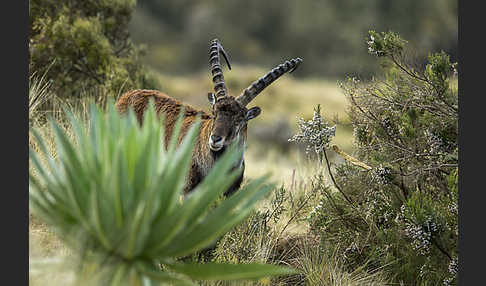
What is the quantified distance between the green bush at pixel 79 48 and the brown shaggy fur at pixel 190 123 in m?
2.04

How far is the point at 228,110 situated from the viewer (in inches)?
221

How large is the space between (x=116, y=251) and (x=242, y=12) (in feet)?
199

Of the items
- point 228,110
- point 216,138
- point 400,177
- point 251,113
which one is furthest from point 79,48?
point 400,177

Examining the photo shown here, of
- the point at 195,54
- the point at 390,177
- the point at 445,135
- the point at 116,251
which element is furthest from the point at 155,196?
the point at 195,54

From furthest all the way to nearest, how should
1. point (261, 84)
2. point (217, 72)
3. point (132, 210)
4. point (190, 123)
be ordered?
point (190, 123) < point (217, 72) < point (261, 84) < point (132, 210)

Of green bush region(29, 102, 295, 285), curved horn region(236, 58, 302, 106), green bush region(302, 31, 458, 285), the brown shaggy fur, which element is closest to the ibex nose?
the brown shaggy fur

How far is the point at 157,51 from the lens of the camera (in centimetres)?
5644

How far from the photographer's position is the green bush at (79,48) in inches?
360

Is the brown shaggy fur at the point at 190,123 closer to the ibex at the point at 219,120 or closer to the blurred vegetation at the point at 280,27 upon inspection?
the ibex at the point at 219,120

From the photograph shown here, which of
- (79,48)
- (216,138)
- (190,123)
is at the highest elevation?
(79,48)

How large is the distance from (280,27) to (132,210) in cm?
6019

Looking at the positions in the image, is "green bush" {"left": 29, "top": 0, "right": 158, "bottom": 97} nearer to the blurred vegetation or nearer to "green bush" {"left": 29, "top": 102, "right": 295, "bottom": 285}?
"green bush" {"left": 29, "top": 102, "right": 295, "bottom": 285}

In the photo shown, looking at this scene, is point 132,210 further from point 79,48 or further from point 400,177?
point 79,48

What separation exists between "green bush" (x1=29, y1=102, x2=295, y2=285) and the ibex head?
2.04m
